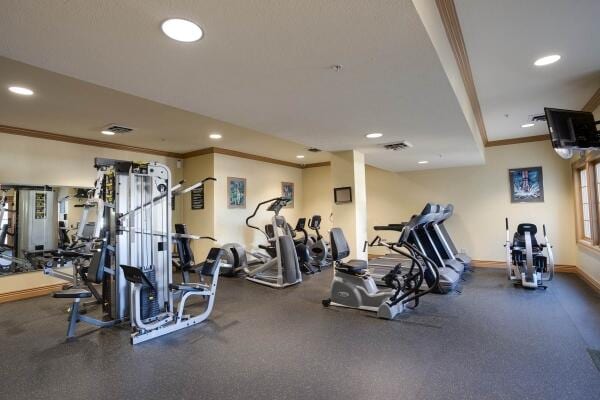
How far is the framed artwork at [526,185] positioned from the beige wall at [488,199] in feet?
0.26

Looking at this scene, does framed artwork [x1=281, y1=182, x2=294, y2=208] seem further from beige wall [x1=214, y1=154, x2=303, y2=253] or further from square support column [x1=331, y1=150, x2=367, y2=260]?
square support column [x1=331, y1=150, x2=367, y2=260]

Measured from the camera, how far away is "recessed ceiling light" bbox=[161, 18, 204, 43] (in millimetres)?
1591

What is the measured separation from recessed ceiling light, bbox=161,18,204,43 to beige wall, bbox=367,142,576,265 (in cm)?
679

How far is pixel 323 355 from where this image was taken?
273 cm

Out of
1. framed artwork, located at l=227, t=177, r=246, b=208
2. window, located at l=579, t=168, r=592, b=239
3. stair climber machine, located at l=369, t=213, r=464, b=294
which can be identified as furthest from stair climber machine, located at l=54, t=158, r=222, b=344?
window, located at l=579, t=168, r=592, b=239

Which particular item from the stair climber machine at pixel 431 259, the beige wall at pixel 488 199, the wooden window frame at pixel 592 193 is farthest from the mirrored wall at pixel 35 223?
the wooden window frame at pixel 592 193

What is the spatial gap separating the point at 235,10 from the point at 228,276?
5391mm

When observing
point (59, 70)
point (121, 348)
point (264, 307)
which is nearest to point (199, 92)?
point (59, 70)

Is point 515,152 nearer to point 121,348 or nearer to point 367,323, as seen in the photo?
Answer: point 367,323

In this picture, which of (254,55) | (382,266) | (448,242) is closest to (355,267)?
(382,266)

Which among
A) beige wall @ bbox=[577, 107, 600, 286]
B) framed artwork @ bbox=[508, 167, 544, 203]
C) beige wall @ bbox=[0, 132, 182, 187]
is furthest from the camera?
framed artwork @ bbox=[508, 167, 544, 203]

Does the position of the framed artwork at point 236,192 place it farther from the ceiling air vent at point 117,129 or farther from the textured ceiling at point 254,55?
the textured ceiling at point 254,55

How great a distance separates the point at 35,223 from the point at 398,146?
584cm

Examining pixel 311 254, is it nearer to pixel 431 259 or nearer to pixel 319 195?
pixel 319 195
